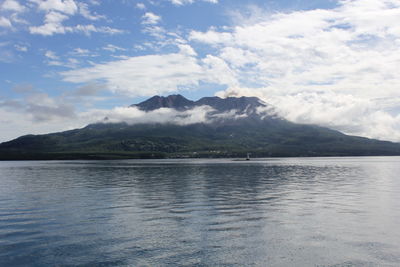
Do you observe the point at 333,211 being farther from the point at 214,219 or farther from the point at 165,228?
the point at 165,228

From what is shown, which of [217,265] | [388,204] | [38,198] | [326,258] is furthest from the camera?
[38,198]

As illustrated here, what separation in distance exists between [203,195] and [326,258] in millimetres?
40294

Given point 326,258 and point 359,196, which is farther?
point 359,196

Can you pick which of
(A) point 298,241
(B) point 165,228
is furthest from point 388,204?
(B) point 165,228

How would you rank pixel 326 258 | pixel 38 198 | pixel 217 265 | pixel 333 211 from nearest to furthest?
pixel 217 265, pixel 326 258, pixel 333 211, pixel 38 198

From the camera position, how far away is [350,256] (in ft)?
93.9

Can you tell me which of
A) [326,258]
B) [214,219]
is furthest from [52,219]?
[326,258]

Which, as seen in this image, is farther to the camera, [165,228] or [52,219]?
[52,219]

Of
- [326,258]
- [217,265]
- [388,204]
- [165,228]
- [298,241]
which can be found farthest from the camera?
[388,204]

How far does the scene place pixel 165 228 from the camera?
38.5m

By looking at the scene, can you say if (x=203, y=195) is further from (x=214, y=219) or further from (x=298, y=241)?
(x=298, y=241)

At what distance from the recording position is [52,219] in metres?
44.2

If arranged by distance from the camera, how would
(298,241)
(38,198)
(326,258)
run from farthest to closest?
(38,198) < (298,241) < (326,258)

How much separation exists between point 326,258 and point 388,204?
114ft
